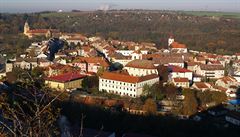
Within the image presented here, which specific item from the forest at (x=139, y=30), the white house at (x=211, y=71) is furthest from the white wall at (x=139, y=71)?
the forest at (x=139, y=30)

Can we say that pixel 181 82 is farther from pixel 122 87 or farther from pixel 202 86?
pixel 122 87

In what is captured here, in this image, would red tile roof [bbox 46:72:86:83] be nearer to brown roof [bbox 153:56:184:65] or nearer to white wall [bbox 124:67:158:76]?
white wall [bbox 124:67:158:76]

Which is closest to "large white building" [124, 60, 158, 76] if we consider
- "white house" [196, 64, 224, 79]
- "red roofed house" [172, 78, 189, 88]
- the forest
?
"red roofed house" [172, 78, 189, 88]

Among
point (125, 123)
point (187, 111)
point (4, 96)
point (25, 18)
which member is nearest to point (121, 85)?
point (187, 111)

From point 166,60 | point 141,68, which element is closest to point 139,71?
point 141,68

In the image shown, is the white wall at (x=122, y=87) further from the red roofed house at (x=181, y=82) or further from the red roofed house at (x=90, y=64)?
the red roofed house at (x=90, y=64)

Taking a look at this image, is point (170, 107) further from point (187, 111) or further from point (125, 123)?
point (125, 123)
